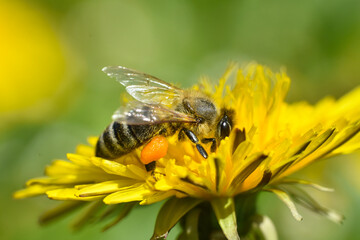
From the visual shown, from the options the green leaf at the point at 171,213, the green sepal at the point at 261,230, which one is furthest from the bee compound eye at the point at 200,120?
the green sepal at the point at 261,230

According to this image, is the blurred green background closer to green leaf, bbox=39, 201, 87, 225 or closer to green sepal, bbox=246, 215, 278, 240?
green leaf, bbox=39, 201, 87, 225

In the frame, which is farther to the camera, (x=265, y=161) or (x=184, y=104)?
(x=184, y=104)

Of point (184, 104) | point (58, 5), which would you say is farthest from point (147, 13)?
point (184, 104)

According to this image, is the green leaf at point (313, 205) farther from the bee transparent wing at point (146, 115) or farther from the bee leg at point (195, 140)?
the bee transparent wing at point (146, 115)

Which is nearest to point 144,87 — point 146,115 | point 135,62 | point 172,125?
point 172,125

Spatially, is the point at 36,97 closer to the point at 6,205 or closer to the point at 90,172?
the point at 6,205

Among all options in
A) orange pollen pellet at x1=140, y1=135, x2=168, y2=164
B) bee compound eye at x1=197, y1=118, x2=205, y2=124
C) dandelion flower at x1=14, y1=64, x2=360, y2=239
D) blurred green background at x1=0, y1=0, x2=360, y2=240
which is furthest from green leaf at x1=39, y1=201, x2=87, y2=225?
blurred green background at x1=0, y1=0, x2=360, y2=240

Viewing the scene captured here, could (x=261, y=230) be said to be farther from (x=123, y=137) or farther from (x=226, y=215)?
(x=123, y=137)
